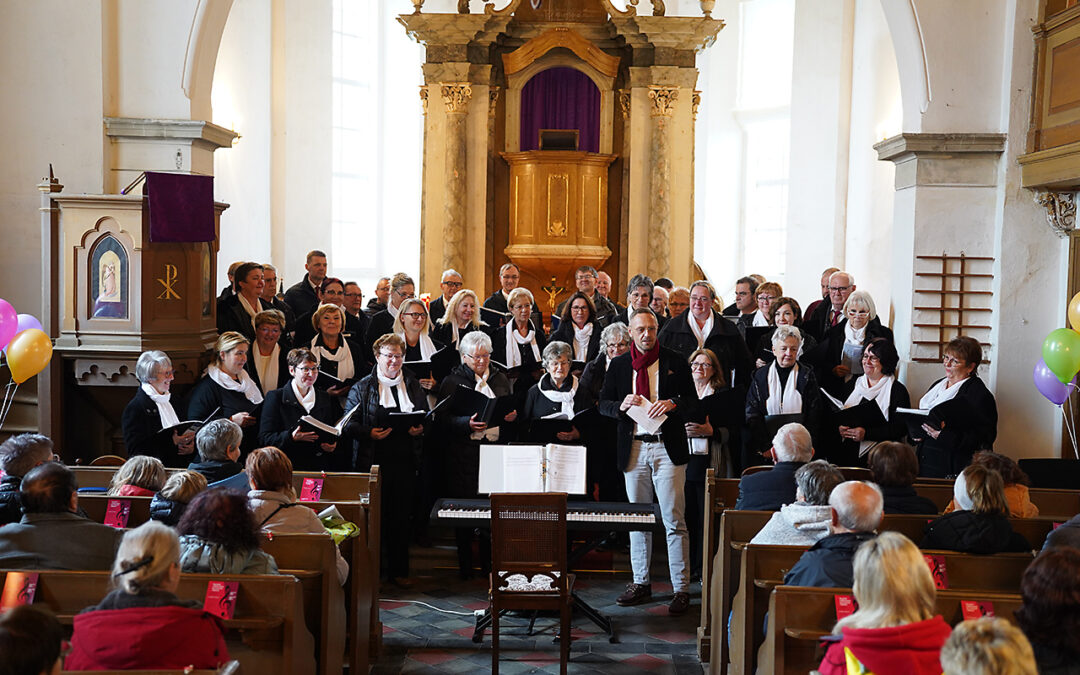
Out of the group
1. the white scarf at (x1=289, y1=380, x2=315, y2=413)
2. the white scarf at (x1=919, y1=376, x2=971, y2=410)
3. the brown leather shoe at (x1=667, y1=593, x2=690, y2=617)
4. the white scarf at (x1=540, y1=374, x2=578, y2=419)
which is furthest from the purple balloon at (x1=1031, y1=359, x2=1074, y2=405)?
the white scarf at (x1=289, y1=380, x2=315, y2=413)

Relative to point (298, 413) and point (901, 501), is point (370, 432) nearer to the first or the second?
point (298, 413)

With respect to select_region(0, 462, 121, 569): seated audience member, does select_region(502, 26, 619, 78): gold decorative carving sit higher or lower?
higher

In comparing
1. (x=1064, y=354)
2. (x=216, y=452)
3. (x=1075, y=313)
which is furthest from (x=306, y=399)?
(x=1075, y=313)

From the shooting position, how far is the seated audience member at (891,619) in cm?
297

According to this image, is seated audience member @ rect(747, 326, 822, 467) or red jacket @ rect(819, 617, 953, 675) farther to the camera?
seated audience member @ rect(747, 326, 822, 467)

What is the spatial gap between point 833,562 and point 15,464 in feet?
11.3

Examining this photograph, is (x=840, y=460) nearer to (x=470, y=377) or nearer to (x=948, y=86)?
(x=470, y=377)

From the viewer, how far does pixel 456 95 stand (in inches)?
517

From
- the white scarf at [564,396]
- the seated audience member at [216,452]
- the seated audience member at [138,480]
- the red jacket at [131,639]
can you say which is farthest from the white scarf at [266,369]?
the red jacket at [131,639]

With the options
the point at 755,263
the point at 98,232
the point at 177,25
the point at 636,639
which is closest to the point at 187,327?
the point at 98,232

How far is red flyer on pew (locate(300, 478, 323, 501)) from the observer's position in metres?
5.79

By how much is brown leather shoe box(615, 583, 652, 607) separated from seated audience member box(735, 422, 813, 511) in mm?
1454

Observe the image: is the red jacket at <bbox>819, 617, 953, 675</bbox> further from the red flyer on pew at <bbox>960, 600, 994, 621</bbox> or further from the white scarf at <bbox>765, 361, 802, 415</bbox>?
the white scarf at <bbox>765, 361, 802, 415</bbox>

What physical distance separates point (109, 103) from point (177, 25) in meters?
0.82
